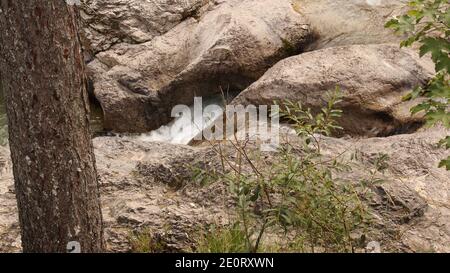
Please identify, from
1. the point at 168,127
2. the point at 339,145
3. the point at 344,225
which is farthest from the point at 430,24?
the point at 168,127

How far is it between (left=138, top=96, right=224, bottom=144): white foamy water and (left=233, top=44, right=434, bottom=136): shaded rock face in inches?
65.9

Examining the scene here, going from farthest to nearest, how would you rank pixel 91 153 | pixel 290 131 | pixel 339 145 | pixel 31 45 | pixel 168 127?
pixel 168 127
pixel 290 131
pixel 339 145
pixel 91 153
pixel 31 45

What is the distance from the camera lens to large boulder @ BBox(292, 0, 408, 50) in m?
9.56

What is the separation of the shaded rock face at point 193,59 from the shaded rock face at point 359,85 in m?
1.30

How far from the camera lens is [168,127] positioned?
10.5 meters

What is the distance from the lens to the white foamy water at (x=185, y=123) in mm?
10172

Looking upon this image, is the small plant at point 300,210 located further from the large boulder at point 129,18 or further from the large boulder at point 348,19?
the large boulder at point 129,18

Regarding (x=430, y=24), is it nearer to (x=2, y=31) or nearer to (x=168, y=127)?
(x=2, y=31)

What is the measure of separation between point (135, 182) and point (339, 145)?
6.47 ft

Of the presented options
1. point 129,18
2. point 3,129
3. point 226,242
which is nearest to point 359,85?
point 226,242

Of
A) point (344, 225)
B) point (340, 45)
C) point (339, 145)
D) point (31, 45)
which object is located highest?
point (340, 45)

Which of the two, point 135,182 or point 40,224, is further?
point 135,182

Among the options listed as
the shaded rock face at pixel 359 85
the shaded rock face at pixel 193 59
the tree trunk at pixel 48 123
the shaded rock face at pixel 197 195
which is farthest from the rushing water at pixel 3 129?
the tree trunk at pixel 48 123

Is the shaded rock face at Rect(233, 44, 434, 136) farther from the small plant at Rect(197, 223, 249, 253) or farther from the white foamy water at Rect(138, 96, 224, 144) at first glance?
the small plant at Rect(197, 223, 249, 253)
